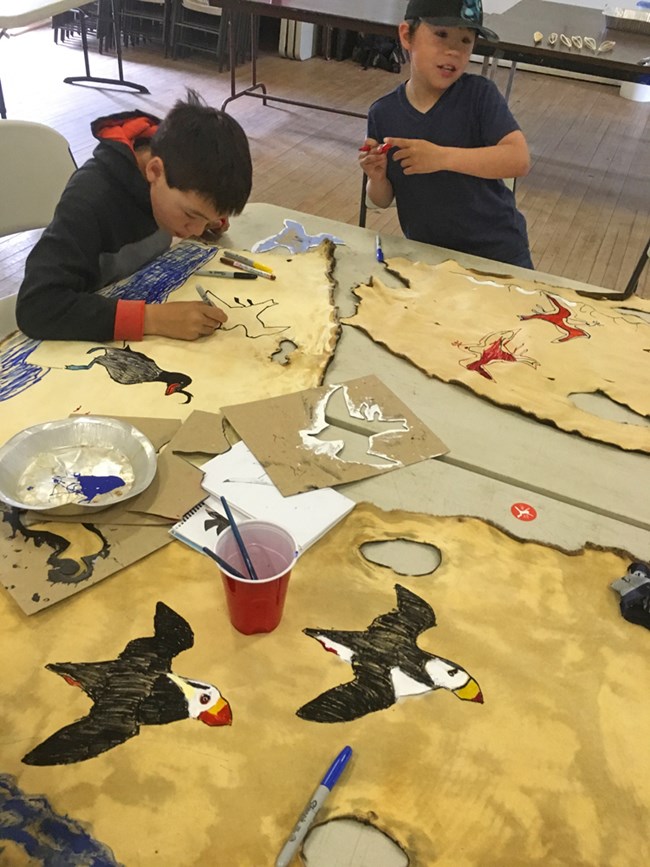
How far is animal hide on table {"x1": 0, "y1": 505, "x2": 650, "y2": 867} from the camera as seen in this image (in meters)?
0.62

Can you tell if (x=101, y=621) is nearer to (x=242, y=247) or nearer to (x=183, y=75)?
(x=242, y=247)

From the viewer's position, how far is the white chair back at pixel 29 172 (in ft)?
4.94

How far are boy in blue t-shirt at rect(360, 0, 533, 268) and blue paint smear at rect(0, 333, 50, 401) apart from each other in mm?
907

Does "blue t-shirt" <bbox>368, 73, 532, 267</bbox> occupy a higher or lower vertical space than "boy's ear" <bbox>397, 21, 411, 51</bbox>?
lower

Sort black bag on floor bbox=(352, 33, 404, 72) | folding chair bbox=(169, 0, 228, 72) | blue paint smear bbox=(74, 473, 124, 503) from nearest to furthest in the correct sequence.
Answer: blue paint smear bbox=(74, 473, 124, 503), folding chair bbox=(169, 0, 228, 72), black bag on floor bbox=(352, 33, 404, 72)

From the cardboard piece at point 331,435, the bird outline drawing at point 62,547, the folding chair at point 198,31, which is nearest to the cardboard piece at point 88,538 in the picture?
the bird outline drawing at point 62,547

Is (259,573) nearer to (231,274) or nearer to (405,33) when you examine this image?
(231,274)

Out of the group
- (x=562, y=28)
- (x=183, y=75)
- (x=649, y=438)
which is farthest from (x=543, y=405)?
(x=183, y=75)

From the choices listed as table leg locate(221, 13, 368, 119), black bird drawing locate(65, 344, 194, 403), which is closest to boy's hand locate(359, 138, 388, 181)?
black bird drawing locate(65, 344, 194, 403)

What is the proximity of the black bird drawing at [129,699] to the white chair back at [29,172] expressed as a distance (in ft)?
3.93

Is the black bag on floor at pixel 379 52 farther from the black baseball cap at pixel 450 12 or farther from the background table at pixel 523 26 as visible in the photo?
the black baseball cap at pixel 450 12

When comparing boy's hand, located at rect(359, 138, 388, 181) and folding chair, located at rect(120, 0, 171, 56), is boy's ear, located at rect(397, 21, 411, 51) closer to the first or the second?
boy's hand, located at rect(359, 138, 388, 181)

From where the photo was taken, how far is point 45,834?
1.94 ft

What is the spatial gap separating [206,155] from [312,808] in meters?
1.03
